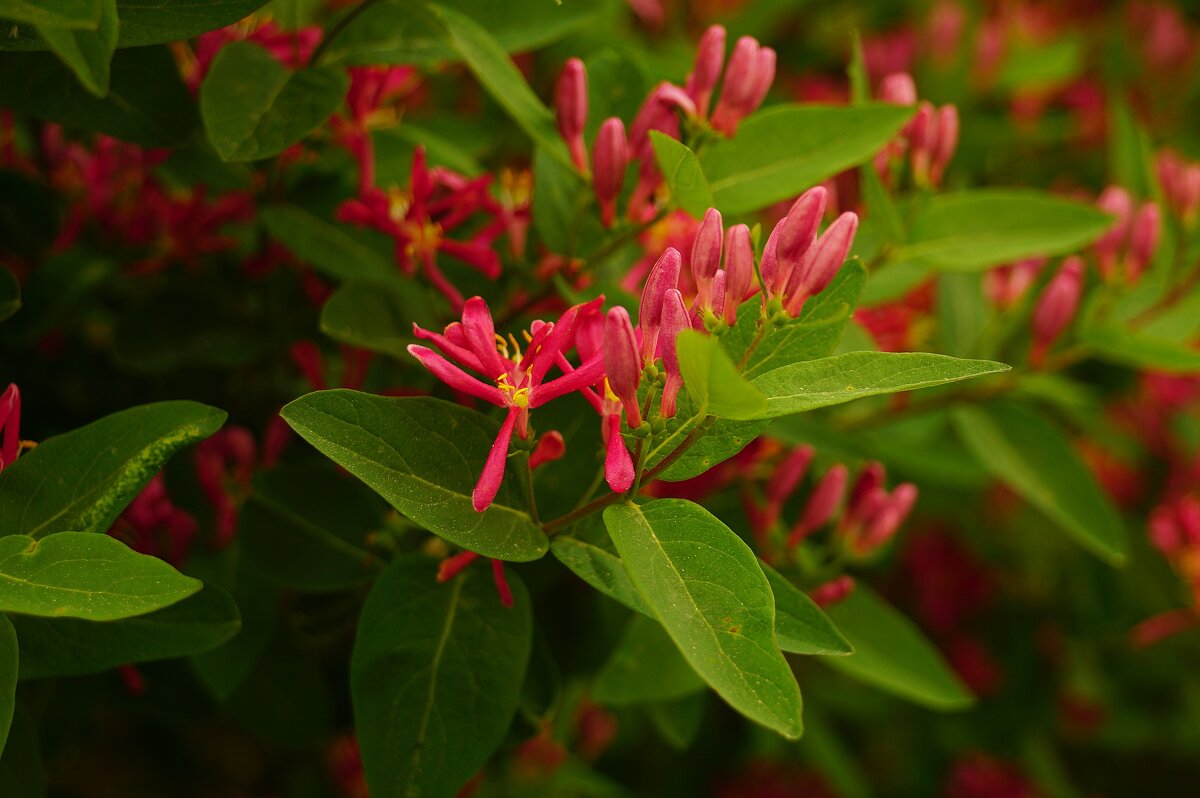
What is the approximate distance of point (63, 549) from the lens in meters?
0.55

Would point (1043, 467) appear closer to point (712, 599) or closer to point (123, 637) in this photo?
point (712, 599)

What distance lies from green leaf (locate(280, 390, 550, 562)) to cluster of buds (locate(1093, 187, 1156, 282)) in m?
0.81

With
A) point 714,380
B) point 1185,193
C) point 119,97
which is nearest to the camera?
point 714,380

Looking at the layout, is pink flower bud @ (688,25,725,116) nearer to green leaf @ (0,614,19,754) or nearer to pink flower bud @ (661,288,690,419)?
pink flower bud @ (661,288,690,419)

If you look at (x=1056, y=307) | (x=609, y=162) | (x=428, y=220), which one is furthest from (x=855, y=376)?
(x=1056, y=307)

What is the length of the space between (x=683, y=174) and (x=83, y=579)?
0.43m

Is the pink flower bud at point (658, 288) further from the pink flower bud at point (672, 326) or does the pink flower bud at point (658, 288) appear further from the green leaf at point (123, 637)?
the green leaf at point (123, 637)

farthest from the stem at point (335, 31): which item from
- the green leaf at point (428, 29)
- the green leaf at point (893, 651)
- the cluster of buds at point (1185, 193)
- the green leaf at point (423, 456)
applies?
the cluster of buds at point (1185, 193)

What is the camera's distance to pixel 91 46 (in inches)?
22.2

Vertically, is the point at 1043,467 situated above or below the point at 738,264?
below

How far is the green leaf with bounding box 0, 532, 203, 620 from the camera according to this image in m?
0.51

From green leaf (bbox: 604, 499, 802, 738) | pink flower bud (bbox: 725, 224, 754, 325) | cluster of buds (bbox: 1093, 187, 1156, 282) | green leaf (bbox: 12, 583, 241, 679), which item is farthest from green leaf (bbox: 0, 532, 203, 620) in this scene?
cluster of buds (bbox: 1093, 187, 1156, 282)

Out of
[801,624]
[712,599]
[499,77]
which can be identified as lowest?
[801,624]

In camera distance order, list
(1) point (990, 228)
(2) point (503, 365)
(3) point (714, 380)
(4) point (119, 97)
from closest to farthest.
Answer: (3) point (714, 380) → (2) point (503, 365) → (4) point (119, 97) → (1) point (990, 228)
